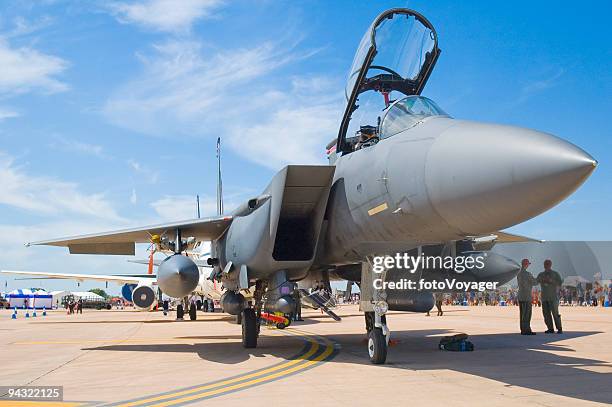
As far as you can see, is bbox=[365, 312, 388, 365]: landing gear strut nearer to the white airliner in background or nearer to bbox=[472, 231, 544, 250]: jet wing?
bbox=[472, 231, 544, 250]: jet wing

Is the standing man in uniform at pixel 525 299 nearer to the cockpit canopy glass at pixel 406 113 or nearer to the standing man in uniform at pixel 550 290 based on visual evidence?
the standing man in uniform at pixel 550 290

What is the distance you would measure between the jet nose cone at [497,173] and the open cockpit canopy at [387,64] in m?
2.53

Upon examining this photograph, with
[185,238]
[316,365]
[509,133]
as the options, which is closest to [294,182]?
[316,365]

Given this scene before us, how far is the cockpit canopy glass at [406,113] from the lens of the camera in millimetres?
6363

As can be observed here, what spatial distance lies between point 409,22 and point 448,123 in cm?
297

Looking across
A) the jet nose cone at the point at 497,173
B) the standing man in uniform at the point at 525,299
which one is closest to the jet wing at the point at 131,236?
the jet nose cone at the point at 497,173

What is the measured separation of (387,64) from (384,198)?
2.69m

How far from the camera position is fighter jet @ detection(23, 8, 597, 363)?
180 inches

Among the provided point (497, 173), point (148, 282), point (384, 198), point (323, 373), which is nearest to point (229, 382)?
point (323, 373)

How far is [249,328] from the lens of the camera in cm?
1007

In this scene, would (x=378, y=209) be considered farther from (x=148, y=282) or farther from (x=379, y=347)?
(x=148, y=282)

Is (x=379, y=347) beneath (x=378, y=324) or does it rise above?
beneath

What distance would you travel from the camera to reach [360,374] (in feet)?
21.1

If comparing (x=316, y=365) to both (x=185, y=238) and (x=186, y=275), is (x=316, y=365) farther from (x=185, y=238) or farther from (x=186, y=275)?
(x=185, y=238)
